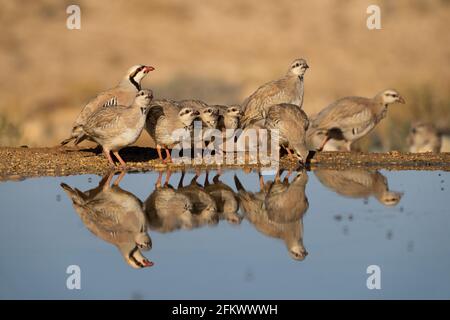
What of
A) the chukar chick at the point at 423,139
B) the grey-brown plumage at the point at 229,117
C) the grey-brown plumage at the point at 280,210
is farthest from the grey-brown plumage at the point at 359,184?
the chukar chick at the point at 423,139

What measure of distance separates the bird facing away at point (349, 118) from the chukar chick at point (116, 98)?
3472 millimetres

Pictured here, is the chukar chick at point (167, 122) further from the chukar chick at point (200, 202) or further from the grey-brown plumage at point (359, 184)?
the grey-brown plumage at point (359, 184)

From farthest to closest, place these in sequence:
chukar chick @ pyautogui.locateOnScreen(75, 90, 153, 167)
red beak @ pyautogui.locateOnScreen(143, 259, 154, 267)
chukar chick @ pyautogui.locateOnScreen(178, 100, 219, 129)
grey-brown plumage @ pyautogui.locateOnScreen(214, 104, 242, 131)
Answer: grey-brown plumage @ pyautogui.locateOnScreen(214, 104, 242, 131)
chukar chick @ pyautogui.locateOnScreen(178, 100, 219, 129)
chukar chick @ pyautogui.locateOnScreen(75, 90, 153, 167)
red beak @ pyautogui.locateOnScreen(143, 259, 154, 267)

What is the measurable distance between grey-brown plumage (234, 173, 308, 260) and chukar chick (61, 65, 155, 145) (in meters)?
3.26

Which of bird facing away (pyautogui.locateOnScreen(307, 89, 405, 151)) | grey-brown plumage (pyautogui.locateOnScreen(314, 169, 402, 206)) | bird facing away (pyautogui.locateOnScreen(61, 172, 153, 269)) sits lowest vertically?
bird facing away (pyautogui.locateOnScreen(61, 172, 153, 269))

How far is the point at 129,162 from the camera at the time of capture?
15.1 meters

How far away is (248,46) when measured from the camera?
39281 millimetres

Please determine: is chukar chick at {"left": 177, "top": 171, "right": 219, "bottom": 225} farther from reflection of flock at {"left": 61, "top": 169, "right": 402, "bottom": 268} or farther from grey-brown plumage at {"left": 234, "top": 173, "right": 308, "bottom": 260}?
grey-brown plumage at {"left": 234, "top": 173, "right": 308, "bottom": 260}

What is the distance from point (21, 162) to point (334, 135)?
6.10 m

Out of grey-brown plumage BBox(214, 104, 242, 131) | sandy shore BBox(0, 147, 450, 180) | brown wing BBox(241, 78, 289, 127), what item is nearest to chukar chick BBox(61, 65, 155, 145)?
sandy shore BBox(0, 147, 450, 180)

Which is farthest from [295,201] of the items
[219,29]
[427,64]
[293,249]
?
[219,29]

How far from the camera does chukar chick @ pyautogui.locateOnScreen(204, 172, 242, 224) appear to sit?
10.9 metres

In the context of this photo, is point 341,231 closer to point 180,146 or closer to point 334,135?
point 180,146

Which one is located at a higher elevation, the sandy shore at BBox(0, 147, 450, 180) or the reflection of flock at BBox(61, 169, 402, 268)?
the sandy shore at BBox(0, 147, 450, 180)
